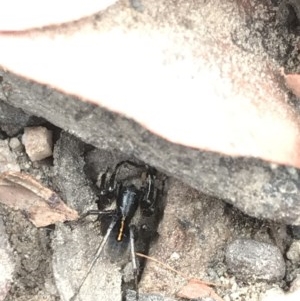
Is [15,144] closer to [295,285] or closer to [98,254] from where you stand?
[98,254]

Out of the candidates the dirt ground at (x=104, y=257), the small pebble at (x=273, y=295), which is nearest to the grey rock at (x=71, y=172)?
the dirt ground at (x=104, y=257)

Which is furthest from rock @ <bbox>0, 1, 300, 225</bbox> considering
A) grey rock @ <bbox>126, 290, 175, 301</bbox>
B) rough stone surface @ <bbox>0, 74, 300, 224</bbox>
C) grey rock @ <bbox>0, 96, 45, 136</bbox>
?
grey rock @ <bbox>126, 290, 175, 301</bbox>

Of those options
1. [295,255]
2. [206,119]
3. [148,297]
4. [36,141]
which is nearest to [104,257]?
[148,297]

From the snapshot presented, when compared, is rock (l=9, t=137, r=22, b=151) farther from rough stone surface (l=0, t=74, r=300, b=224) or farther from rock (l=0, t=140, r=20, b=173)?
rough stone surface (l=0, t=74, r=300, b=224)

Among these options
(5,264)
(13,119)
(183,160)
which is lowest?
(5,264)

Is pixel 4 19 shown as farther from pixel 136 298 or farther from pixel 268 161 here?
pixel 136 298

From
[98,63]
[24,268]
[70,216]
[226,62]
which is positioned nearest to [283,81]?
[226,62]

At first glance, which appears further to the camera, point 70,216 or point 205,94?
point 70,216
